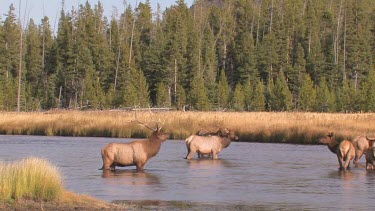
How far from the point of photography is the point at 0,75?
87.9 m

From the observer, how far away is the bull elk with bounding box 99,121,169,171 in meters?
21.7

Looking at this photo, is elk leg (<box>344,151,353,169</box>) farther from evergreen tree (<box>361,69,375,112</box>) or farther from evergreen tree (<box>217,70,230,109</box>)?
evergreen tree (<box>217,70,230,109</box>)

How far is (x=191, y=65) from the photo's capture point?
284 feet

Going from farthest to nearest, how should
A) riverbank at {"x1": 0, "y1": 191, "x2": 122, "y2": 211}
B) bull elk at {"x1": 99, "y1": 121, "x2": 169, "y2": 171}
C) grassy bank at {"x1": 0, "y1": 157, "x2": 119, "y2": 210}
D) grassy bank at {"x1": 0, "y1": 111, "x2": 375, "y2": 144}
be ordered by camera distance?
1. grassy bank at {"x1": 0, "y1": 111, "x2": 375, "y2": 144}
2. bull elk at {"x1": 99, "y1": 121, "x2": 169, "y2": 171}
3. grassy bank at {"x1": 0, "y1": 157, "x2": 119, "y2": 210}
4. riverbank at {"x1": 0, "y1": 191, "x2": 122, "y2": 211}

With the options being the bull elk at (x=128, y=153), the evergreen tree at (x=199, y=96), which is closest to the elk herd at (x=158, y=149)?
the bull elk at (x=128, y=153)

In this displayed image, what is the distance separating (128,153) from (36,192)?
7.69m

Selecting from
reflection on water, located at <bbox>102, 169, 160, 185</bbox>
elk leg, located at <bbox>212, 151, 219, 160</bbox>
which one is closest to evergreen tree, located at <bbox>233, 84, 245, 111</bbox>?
elk leg, located at <bbox>212, 151, 219, 160</bbox>

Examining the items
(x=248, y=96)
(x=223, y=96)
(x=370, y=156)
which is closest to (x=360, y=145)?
(x=370, y=156)

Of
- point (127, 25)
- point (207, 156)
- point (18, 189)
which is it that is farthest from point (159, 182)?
point (127, 25)

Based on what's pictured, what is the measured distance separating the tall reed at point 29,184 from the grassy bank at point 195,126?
63.6 ft

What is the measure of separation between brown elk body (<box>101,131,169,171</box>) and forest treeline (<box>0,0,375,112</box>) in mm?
50938

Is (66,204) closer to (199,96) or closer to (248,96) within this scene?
(199,96)

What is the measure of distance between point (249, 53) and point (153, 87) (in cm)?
1208

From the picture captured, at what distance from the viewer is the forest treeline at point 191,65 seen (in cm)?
7869
